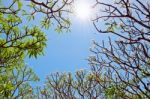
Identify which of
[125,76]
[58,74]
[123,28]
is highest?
[123,28]

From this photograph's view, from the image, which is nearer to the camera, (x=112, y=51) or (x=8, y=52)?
(x=8, y=52)

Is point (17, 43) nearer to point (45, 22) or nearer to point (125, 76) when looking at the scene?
point (45, 22)

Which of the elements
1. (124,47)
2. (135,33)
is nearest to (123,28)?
(135,33)

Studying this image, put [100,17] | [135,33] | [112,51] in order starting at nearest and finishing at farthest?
[100,17], [135,33], [112,51]

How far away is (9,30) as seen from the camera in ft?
35.3

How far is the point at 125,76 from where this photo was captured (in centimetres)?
1462

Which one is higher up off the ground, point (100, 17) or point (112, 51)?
point (100, 17)

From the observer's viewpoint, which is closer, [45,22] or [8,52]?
[45,22]

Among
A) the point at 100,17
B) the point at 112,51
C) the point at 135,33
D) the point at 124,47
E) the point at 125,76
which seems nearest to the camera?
the point at 100,17

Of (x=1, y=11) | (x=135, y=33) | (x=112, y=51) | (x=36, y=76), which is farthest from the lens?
(x=36, y=76)

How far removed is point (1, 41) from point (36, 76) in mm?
13633

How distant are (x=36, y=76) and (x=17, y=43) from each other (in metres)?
13.5

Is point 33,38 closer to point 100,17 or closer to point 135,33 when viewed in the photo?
point 100,17

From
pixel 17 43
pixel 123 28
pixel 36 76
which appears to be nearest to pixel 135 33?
pixel 123 28
